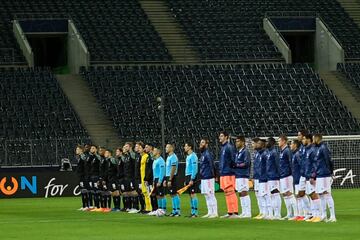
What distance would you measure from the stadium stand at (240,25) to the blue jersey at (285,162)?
122 ft

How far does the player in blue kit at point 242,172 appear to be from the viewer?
30.1 m

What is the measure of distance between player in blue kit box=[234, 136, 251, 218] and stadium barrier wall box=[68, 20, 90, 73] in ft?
108

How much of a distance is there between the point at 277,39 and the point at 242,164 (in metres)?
38.5

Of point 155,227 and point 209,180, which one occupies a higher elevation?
point 209,180

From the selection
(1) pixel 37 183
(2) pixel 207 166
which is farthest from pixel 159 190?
(1) pixel 37 183

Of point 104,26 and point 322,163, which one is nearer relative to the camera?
point 322,163

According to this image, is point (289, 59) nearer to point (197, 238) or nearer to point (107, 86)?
point (107, 86)

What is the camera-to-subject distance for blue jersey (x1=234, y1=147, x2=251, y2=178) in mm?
30234

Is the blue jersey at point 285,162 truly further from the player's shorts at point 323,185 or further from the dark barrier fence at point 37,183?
the dark barrier fence at point 37,183

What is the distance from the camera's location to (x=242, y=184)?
98.8 ft

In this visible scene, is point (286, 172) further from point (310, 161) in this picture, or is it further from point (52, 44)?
point (52, 44)

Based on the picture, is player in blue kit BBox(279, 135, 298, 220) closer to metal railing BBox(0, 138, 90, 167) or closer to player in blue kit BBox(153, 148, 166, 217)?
player in blue kit BBox(153, 148, 166, 217)

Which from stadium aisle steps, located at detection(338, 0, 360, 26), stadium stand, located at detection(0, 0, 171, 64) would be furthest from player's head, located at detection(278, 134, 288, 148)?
stadium aisle steps, located at detection(338, 0, 360, 26)

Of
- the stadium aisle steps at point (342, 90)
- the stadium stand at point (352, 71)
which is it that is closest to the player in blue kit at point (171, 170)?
the stadium aisle steps at point (342, 90)
